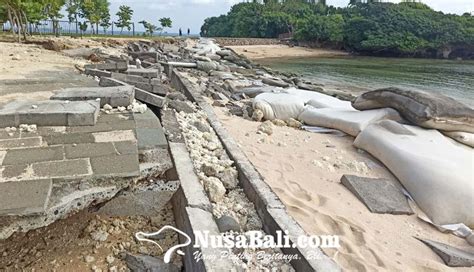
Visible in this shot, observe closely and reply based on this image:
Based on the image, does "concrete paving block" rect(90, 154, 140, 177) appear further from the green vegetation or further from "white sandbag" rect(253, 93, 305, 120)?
the green vegetation

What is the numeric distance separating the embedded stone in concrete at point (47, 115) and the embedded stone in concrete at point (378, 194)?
8.93ft

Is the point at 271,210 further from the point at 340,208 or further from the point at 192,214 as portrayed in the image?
the point at 340,208

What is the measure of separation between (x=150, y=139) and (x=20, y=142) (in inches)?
38.6

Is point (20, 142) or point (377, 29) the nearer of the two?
point (20, 142)

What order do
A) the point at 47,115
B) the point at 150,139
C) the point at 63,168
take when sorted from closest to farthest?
the point at 63,168
the point at 150,139
the point at 47,115

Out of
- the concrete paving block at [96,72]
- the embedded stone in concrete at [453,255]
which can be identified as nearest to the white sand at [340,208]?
the embedded stone in concrete at [453,255]

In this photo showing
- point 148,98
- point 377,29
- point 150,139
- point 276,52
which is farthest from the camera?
point 377,29

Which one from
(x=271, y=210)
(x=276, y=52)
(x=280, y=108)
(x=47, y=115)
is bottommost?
(x=271, y=210)

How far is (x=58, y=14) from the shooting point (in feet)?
97.0

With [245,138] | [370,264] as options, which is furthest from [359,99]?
[370,264]

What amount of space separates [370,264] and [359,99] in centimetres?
397

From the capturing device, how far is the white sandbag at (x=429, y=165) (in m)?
3.62

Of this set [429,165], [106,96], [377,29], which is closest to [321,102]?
[429,165]

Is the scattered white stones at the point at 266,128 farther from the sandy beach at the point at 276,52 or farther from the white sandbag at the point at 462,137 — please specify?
the sandy beach at the point at 276,52
